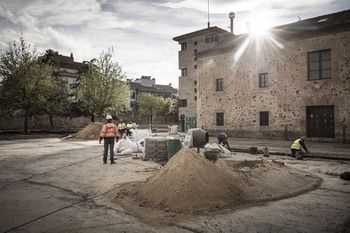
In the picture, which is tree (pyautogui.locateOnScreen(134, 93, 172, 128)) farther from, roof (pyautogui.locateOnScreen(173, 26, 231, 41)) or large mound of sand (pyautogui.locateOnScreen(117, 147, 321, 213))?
large mound of sand (pyautogui.locateOnScreen(117, 147, 321, 213))

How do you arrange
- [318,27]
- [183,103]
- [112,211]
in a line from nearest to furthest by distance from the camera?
1. [112,211]
2. [318,27]
3. [183,103]

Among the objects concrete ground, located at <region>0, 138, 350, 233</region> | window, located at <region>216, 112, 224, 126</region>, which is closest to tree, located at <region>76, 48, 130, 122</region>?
window, located at <region>216, 112, 224, 126</region>

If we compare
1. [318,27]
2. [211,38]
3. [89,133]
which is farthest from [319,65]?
[211,38]

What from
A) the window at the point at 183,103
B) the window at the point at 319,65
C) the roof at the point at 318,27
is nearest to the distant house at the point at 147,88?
the window at the point at 183,103

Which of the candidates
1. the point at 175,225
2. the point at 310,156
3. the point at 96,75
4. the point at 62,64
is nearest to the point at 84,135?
the point at 96,75

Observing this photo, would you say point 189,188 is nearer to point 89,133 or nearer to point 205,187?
point 205,187

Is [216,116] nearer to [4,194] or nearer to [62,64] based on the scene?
[4,194]

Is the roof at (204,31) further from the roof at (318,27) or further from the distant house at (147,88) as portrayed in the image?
the distant house at (147,88)

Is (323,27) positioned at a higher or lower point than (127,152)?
higher

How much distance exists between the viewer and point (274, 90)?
1911 cm

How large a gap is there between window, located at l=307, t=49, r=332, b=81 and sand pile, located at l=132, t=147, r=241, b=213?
49.8 ft

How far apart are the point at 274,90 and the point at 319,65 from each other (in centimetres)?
351

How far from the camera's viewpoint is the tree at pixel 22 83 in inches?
868

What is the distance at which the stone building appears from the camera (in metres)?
16.2
